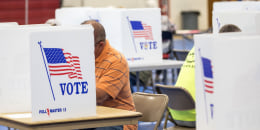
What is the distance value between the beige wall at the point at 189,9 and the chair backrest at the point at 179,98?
1613 centimetres

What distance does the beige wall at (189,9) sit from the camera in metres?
20.6

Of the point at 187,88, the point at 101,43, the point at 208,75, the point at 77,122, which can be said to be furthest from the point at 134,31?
the point at 208,75

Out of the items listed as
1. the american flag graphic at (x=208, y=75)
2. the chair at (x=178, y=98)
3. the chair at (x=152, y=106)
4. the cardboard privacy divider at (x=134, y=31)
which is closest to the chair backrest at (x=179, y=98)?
the chair at (x=178, y=98)

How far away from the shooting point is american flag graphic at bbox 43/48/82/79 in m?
3.04

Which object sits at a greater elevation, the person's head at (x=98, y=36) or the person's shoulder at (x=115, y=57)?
the person's head at (x=98, y=36)

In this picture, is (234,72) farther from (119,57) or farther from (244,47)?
(119,57)

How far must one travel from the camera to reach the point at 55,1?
1678cm

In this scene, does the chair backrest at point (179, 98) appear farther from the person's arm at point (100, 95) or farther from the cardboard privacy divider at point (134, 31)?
the cardboard privacy divider at point (134, 31)

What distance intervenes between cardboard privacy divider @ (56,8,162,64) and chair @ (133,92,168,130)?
226 cm

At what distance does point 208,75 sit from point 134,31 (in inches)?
160

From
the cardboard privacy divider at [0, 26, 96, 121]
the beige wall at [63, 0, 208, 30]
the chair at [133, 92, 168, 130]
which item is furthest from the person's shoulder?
the beige wall at [63, 0, 208, 30]

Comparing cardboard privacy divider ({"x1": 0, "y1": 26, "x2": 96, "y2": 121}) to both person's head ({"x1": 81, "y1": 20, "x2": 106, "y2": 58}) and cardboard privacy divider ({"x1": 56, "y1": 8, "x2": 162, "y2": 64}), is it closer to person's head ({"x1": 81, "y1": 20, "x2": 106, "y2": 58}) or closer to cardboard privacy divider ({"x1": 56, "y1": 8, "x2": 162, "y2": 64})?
person's head ({"x1": 81, "y1": 20, "x2": 106, "y2": 58})

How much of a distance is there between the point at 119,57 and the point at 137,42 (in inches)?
103

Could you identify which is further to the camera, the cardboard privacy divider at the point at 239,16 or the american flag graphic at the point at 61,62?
the cardboard privacy divider at the point at 239,16
